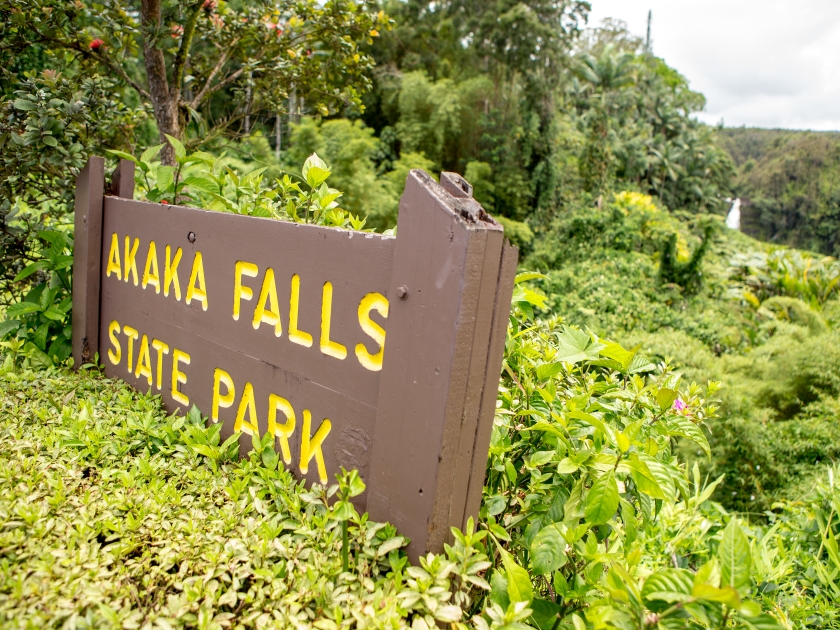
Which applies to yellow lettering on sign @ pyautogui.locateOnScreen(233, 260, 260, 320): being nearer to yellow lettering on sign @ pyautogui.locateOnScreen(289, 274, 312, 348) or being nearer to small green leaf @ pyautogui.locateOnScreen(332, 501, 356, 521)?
yellow lettering on sign @ pyautogui.locateOnScreen(289, 274, 312, 348)

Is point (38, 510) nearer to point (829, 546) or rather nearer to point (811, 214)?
point (829, 546)

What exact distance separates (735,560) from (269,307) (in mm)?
1027

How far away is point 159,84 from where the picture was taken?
2.73 meters

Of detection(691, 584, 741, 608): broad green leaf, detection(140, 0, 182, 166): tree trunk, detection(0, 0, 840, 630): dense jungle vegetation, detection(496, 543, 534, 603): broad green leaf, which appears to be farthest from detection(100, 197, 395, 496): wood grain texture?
detection(140, 0, 182, 166): tree trunk

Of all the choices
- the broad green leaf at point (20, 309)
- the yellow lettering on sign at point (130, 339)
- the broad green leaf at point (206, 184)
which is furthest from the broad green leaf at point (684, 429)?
the broad green leaf at point (20, 309)

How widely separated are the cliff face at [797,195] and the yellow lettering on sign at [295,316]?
36380 mm

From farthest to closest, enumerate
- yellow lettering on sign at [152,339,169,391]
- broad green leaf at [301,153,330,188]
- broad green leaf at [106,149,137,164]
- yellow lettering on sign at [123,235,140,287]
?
broad green leaf at [106,149,137,164]
yellow lettering on sign at [123,235,140,287]
yellow lettering on sign at [152,339,169,391]
broad green leaf at [301,153,330,188]

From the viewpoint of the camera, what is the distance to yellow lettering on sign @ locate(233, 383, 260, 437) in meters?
1.37

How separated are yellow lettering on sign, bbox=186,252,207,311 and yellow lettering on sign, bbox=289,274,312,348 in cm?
37

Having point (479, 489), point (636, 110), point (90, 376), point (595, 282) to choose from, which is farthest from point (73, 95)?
point (636, 110)

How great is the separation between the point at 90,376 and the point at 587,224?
11.0 metres

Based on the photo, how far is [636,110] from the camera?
82.1 ft

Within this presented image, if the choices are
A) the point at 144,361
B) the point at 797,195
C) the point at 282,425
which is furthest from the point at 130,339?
the point at 797,195

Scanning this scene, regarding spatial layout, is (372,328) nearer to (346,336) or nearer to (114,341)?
(346,336)
